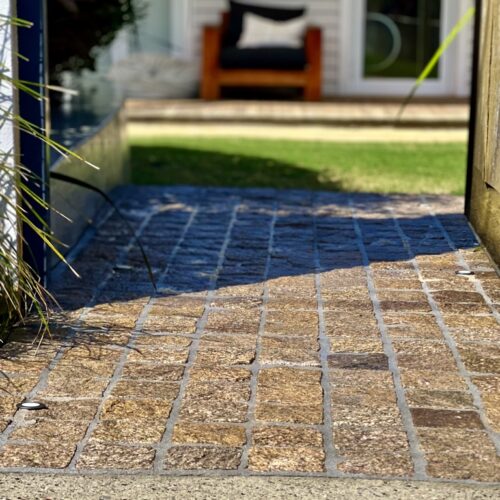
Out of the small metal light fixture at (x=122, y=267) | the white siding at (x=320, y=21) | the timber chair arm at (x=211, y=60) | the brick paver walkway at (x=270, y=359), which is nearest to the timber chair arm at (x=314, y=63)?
the timber chair arm at (x=211, y=60)

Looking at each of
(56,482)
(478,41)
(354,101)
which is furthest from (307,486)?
→ (354,101)

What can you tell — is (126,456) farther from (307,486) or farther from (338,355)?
(338,355)

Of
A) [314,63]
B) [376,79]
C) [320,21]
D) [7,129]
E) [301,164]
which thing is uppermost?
[320,21]

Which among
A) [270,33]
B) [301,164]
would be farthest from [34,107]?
[270,33]

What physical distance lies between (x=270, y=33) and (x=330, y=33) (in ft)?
3.62

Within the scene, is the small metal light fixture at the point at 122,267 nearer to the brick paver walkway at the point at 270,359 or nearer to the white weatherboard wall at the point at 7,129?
the brick paver walkway at the point at 270,359

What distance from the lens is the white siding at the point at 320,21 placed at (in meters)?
13.6

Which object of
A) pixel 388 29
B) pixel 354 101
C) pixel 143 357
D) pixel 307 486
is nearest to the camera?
pixel 307 486

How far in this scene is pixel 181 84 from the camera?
1299 cm

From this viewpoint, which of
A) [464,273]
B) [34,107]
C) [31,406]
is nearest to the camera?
[31,406]

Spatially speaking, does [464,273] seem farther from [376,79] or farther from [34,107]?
[376,79]

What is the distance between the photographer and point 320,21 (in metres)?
13.6

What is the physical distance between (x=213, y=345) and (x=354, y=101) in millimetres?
9051

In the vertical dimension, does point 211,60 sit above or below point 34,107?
below
